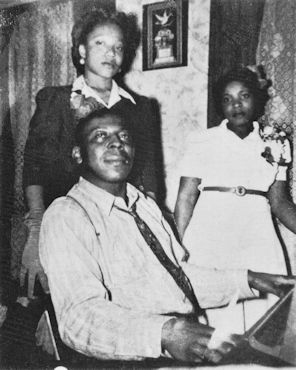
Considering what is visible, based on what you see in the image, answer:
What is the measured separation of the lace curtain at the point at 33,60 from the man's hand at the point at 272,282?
1229mm

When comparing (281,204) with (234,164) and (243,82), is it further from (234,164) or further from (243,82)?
(243,82)

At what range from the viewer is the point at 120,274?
1403mm

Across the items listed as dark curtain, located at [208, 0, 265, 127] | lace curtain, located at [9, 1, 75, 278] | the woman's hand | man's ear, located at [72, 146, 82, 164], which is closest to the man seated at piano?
man's ear, located at [72, 146, 82, 164]

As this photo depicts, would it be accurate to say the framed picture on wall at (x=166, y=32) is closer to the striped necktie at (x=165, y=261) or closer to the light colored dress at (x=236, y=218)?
the light colored dress at (x=236, y=218)

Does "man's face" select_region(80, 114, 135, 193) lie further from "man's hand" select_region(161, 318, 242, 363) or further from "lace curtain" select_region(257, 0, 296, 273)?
"lace curtain" select_region(257, 0, 296, 273)

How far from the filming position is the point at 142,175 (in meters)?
1.99

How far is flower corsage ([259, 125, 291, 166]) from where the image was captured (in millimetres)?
1928

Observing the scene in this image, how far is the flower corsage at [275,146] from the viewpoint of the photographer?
1.93 m

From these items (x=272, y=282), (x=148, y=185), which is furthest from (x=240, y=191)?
(x=272, y=282)

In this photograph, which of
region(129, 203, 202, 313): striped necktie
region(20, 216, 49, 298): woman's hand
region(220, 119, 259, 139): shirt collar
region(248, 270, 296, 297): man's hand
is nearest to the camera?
region(248, 270, 296, 297): man's hand

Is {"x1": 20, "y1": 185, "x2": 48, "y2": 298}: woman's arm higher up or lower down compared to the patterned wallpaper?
lower down

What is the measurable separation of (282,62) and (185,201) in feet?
2.33

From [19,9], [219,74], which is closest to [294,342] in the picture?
[219,74]

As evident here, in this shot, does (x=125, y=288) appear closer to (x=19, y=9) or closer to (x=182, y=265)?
(x=182, y=265)
